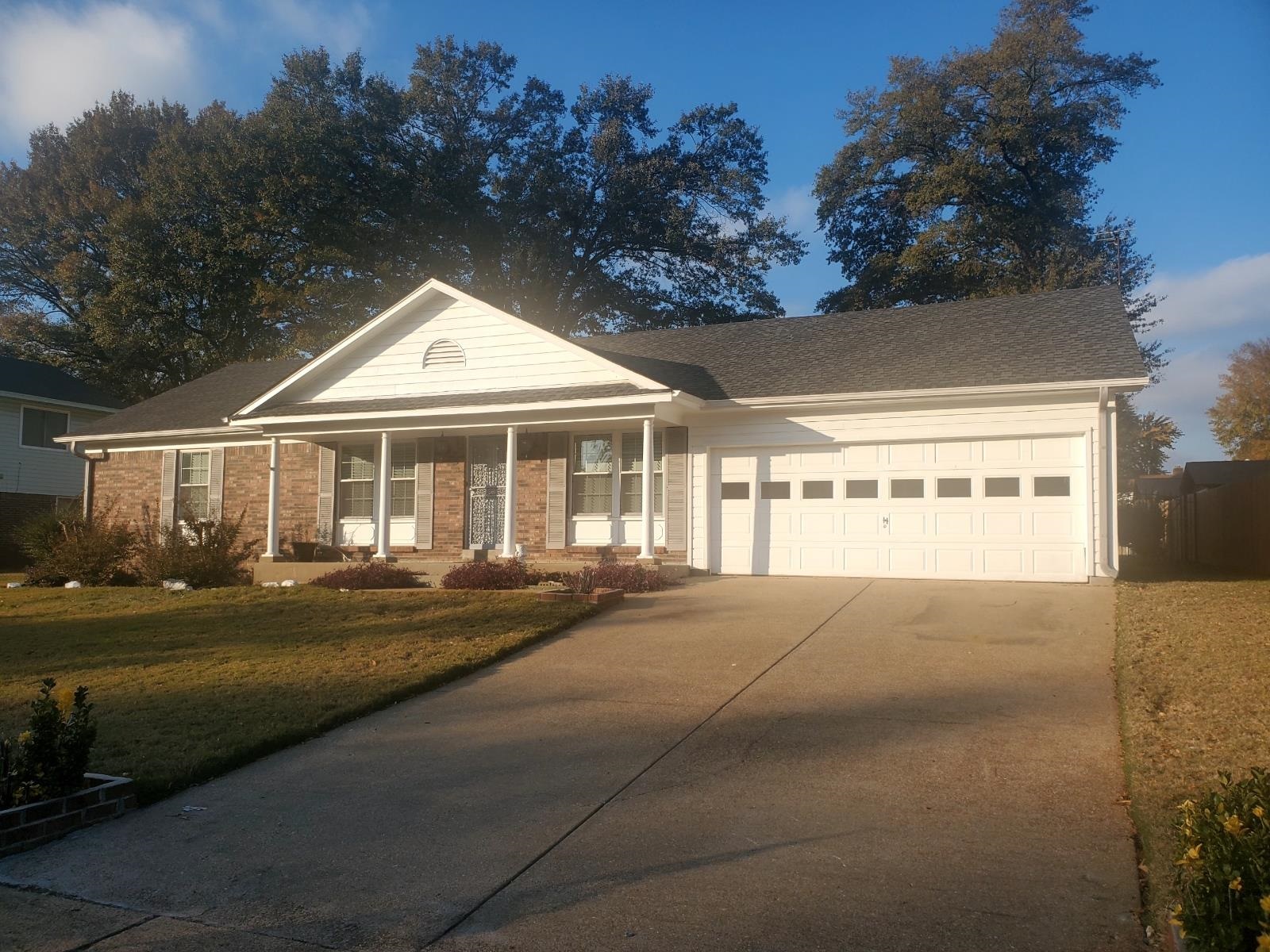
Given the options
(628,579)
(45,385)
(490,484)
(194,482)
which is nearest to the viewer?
(628,579)

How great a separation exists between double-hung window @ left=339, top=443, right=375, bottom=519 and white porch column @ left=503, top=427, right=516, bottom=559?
3.79 metres

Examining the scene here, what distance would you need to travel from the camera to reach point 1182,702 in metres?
7.13

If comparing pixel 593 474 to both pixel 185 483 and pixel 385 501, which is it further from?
pixel 185 483

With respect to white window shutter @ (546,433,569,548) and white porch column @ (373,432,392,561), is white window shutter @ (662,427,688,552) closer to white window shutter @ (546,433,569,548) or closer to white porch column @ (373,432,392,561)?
white window shutter @ (546,433,569,548)

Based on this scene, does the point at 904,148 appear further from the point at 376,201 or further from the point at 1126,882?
the point at 1126,882

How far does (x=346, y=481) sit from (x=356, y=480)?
251mm

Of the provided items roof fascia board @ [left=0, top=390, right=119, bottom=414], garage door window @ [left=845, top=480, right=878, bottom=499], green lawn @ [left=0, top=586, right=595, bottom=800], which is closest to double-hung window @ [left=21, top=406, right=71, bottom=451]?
roof fascia board @ [left=0, top=390, right=119, bottom=414]

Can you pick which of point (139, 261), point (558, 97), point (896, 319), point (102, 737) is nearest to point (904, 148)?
point (558, 97)

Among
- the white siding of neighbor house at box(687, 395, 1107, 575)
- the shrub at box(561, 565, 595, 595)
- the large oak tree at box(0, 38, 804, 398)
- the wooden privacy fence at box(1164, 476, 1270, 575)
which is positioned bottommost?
the shrub at box(561, 565, 595, 595)

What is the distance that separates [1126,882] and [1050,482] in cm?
1069

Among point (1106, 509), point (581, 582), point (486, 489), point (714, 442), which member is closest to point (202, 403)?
point (486, 489)

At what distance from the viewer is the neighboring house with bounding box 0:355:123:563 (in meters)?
27.8

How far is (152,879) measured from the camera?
4.98m

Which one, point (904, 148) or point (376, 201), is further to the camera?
point (376, 201)
